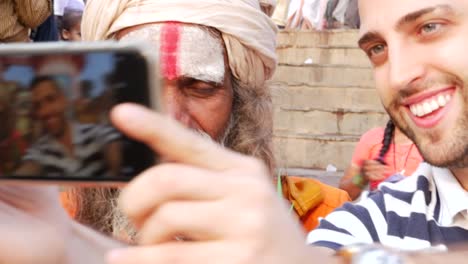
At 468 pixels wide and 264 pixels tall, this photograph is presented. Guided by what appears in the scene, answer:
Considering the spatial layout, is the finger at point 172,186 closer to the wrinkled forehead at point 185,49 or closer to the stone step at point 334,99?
the wrinkled forehead at point 185,49

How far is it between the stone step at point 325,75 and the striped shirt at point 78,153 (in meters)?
7.98

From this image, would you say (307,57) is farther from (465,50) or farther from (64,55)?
(64,55)

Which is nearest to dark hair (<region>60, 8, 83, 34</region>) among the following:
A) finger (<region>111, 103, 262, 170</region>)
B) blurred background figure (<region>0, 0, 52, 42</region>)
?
blurred background figure (<region>0, 0, 52, 42</region>)

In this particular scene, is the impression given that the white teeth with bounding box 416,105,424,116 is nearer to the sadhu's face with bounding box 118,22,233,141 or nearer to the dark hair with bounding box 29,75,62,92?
the sadhu's face with bounding box 118,22,233,141

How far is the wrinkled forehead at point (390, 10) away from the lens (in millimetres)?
2033

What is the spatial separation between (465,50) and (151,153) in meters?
1.30

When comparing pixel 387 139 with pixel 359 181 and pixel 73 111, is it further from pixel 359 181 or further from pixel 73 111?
pixel 73 111

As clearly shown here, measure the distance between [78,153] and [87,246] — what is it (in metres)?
0.31

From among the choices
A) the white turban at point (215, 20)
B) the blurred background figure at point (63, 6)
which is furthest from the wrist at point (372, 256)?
the blurred background figure at point (63, 6)

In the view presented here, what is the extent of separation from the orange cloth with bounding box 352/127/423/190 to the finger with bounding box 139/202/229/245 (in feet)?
8.76

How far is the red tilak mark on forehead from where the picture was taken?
249 centimetres

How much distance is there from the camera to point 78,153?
3.10 ft

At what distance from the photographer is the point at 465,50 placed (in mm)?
1959

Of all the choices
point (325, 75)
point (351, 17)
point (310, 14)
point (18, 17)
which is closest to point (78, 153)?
point (18, 17)
